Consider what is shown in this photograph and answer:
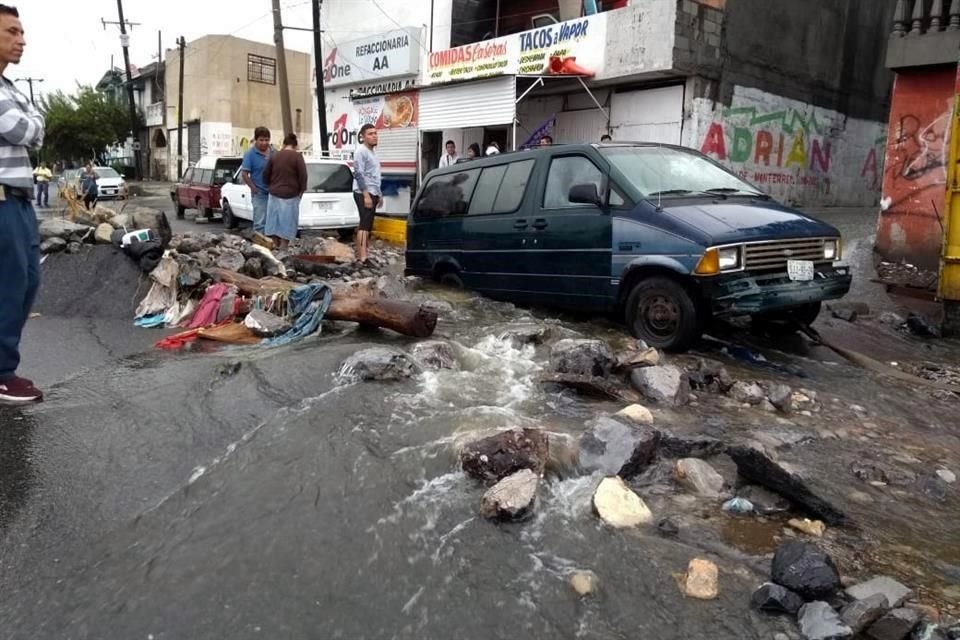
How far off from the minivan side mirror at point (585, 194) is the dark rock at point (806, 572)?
12.9 feet

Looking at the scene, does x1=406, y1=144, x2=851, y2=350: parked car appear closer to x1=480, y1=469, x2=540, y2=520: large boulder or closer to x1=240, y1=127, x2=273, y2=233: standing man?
x1=480, y1=469, x2=540, y2=520: large boulder

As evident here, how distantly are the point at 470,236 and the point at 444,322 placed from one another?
4.31 ft

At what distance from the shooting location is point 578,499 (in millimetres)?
3266

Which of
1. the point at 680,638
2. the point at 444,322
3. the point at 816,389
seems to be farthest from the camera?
the point at 444,322

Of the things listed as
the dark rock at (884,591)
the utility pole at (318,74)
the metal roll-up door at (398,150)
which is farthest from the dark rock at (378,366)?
the utility pole at (318,74)

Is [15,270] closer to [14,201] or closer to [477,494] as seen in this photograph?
[14,201]

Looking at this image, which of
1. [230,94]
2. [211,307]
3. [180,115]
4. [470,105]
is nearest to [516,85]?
[470,105]

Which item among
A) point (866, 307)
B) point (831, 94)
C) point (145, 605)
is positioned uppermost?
point (831, 94)

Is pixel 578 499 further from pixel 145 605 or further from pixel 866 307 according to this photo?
pixel 866 307

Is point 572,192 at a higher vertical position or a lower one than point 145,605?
higher

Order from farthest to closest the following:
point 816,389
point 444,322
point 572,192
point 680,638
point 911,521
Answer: point 444,322 → point 572,192 → point 816,389 → point 911,521 → point 680,638

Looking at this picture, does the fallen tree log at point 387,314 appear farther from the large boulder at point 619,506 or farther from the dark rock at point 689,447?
the large boulder at point 619,506

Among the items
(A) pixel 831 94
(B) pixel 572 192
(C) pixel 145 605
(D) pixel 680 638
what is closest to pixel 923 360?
(B) pixel 572 192

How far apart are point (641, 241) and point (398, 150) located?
15722mm
